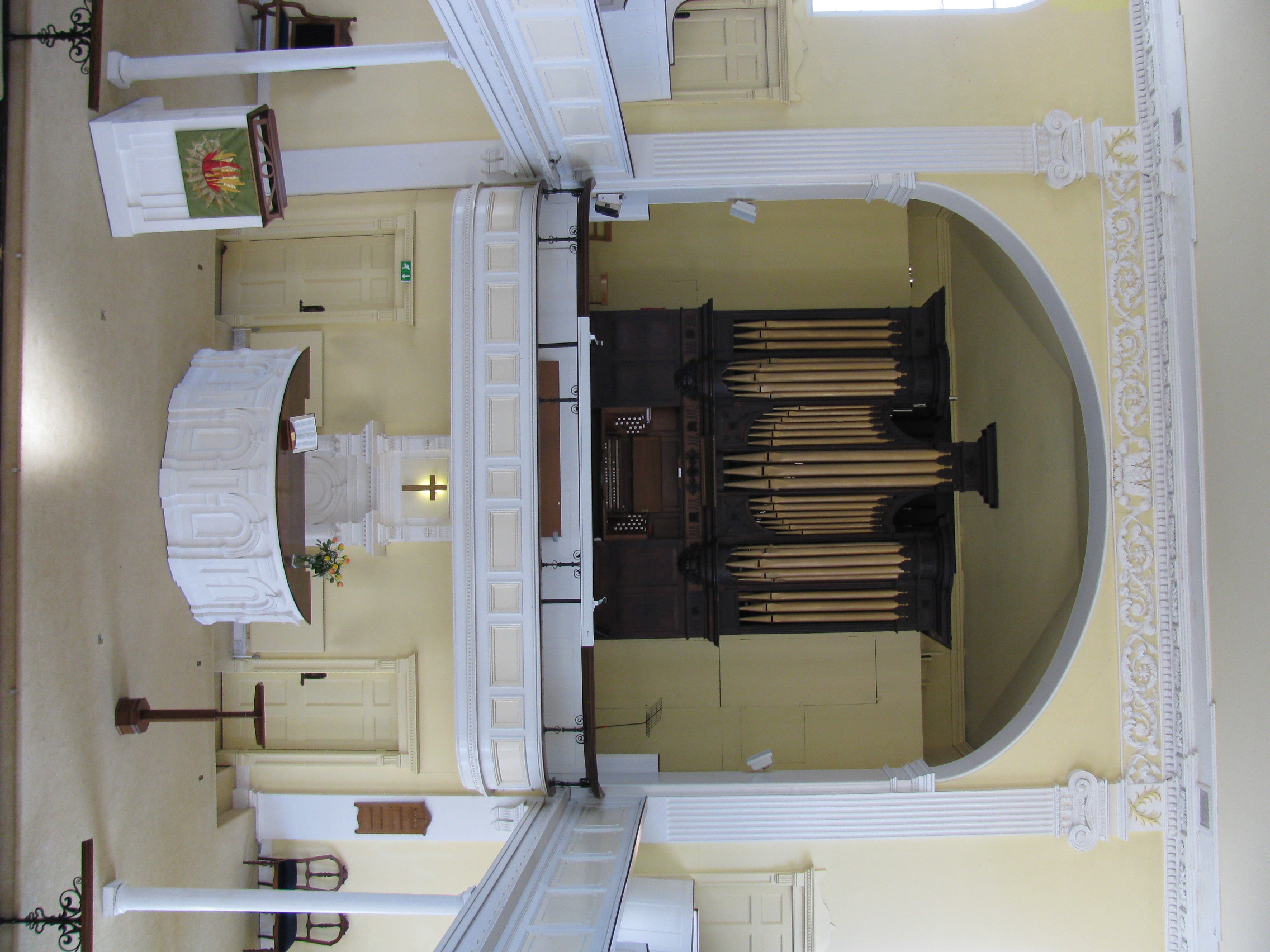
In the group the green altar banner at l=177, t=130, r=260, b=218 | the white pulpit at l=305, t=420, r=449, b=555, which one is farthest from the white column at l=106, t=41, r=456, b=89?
the white pulpit at l=305, t=420, r=449, b=555

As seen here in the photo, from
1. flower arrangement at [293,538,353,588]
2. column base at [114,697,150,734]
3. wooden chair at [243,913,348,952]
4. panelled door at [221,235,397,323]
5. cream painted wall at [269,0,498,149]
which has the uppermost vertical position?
cream painted wall at [269,0,498,149]

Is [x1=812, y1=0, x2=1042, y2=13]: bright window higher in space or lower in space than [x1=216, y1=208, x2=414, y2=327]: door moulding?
higher

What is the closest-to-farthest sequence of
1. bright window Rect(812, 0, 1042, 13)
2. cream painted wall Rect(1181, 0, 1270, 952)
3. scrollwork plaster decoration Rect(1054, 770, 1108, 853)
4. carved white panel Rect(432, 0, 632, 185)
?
1. carved white panel Rect(432, 0, 632, 185)
2. cream painted wall Rect(1181, 0, 1270, 952)
3. scrollwork plaster decoration Rect(1054, 770, 1108, 853)
4. bright window Rect(812, 0, 1042, 13)

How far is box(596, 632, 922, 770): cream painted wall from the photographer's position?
7.52 m

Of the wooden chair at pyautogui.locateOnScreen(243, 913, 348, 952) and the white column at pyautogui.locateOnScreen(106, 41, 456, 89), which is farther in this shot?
the wooden chair at pyautogui.locateOnScreen(243, 913, 348, 952)

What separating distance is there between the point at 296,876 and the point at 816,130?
23.1 feet

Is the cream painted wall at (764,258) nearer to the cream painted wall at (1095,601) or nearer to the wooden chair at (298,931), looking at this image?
the cream painted wall at (1095,601)

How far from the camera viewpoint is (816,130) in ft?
20.3

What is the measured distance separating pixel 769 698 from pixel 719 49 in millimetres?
5588

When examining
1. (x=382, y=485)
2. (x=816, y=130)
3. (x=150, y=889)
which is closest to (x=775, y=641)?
(x=382, y=485)

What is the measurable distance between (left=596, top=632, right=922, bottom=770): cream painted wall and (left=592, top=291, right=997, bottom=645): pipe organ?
3.64 feet

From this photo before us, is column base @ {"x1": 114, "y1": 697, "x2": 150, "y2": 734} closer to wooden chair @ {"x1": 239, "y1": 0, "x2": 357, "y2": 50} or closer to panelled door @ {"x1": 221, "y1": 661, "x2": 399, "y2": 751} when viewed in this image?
panelled door @ {"x1": 221, "y1": 661, "x2": 399, "y2": 751}

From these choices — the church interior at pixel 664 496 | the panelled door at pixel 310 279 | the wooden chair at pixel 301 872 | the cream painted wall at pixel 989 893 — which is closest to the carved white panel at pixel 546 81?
the church interior at pixel 664 496

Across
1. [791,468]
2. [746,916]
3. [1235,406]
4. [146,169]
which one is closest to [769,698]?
[746,916]
